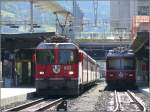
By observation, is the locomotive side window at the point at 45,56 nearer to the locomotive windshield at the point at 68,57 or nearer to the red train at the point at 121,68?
the locomotive windshield at the point at 68,57

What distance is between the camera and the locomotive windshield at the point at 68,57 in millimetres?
27609

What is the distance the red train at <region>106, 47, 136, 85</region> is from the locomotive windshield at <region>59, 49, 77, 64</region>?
11453mm

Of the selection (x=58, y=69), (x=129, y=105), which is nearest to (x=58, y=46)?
(x=58, y=69)

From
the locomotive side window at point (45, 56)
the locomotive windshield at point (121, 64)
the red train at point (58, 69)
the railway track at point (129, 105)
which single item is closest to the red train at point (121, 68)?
the locomotive windshield at point (121, 64)

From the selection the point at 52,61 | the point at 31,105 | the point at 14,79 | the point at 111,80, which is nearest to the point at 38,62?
the point at 52,61

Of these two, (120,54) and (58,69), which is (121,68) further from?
(58,69)

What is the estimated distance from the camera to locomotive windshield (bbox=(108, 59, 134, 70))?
39.0m

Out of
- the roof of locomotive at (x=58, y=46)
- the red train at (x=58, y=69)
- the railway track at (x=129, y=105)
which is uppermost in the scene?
the roof of locomotive at (x=58, y=46)

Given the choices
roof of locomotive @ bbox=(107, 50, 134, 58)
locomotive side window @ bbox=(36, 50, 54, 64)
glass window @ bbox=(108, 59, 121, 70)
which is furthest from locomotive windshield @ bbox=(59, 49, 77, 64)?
roof of locomotive @ bbox=(107, 50, 134, 58)

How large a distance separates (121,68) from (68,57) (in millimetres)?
11894

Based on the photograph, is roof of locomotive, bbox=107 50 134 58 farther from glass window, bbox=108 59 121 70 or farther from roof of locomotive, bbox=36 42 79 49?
roof of locomotive, bbox=36 42 79 49

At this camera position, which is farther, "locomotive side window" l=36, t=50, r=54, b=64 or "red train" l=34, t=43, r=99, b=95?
"locomotive side window" l=36, t=50, r=54, b=64

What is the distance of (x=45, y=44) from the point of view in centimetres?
2823

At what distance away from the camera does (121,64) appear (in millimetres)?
39219
